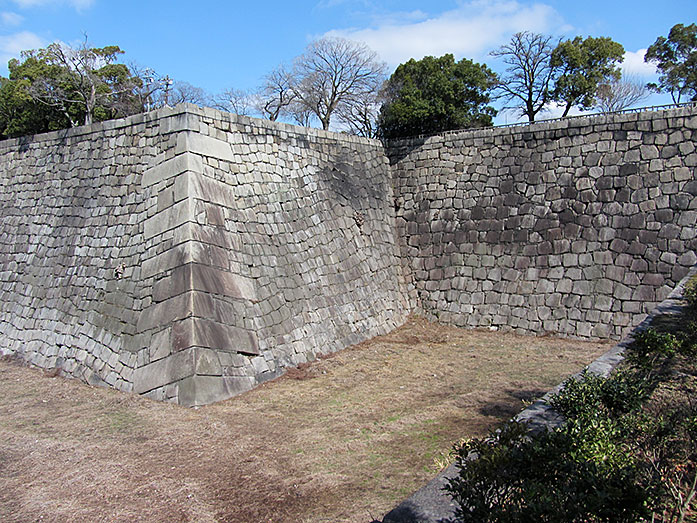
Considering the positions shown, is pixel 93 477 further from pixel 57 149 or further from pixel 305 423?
pixel 57 149

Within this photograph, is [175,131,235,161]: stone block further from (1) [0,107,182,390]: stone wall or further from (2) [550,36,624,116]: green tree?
(2) [550,36,624,116]: green tree

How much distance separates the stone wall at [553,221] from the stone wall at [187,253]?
6.35 feet

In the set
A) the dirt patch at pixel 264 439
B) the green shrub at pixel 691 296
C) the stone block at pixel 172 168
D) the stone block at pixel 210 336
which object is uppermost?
the stone block at pixel 172 168

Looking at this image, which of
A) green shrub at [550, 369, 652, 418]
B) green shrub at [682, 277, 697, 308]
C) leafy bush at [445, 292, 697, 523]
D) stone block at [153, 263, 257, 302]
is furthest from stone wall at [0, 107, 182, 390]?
green shrub at [682, 277, 697, 308]

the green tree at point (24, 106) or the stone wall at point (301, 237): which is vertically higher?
the green tree at point (24, 106)

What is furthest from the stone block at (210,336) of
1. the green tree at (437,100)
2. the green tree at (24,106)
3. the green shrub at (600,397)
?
the green tree at (24,106)

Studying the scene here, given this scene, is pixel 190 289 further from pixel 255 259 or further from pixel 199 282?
pixel 255 259

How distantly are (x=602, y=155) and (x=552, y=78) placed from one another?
14596 mm

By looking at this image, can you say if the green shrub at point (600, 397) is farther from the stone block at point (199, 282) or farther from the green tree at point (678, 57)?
the green tree at point (678, 57)

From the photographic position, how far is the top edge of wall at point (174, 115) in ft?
36.0

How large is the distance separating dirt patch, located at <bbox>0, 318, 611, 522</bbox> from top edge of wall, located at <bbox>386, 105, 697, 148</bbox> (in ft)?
19.2

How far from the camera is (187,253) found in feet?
32.0

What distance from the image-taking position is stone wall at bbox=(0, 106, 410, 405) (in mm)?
9586

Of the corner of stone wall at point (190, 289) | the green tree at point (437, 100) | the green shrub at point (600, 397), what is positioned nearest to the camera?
the green shrub at point (600, 397)
